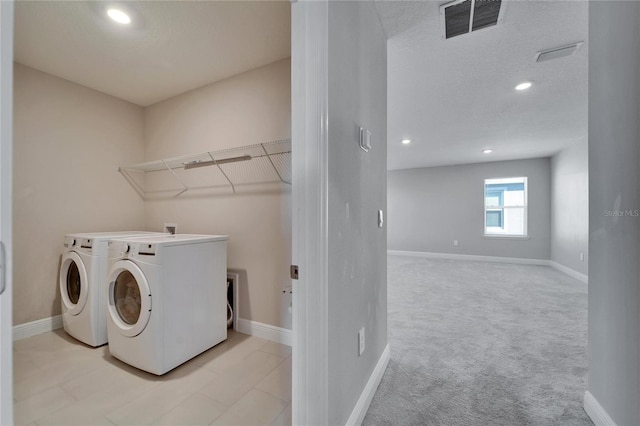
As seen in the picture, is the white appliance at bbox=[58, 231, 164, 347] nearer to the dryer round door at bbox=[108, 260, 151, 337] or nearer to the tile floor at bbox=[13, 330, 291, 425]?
the tile floor at bbox=[13, 330, 291, 425]

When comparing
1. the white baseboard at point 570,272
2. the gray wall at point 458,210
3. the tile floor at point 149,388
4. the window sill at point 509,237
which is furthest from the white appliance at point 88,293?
the window sill at point 509,237

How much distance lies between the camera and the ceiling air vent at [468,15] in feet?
5.29

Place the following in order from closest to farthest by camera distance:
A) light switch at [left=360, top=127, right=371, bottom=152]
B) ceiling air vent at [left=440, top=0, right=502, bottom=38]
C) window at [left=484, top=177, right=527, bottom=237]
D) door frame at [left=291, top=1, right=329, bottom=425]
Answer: door frame at [left=291, top=1, right=329, bottom=425] < light switch at [left=360, top=127, right=371, bottom=152] < ceiling air vent at [left=440, top=0, right=502, bottom=38] < window at [left=484, top=177, right=527, bottom=237]

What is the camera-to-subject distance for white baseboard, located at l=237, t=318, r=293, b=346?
7.47 feet

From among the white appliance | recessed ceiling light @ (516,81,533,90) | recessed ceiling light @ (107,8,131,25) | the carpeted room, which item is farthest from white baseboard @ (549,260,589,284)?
recessed ceiling light @ (107,8,131,25)

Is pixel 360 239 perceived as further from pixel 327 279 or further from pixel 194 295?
pixel 194 295

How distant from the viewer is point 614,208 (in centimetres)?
126

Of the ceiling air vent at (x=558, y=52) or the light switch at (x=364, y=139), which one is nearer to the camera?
the light switch at (x=364, y=139)

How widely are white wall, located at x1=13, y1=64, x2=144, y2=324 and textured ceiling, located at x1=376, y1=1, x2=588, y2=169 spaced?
2952mm

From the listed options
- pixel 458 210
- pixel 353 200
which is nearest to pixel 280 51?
pixel 353 200

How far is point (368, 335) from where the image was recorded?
155cm

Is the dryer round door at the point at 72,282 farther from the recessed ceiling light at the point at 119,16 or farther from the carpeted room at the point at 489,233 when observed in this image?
the carpeted room at the point at 489,233
